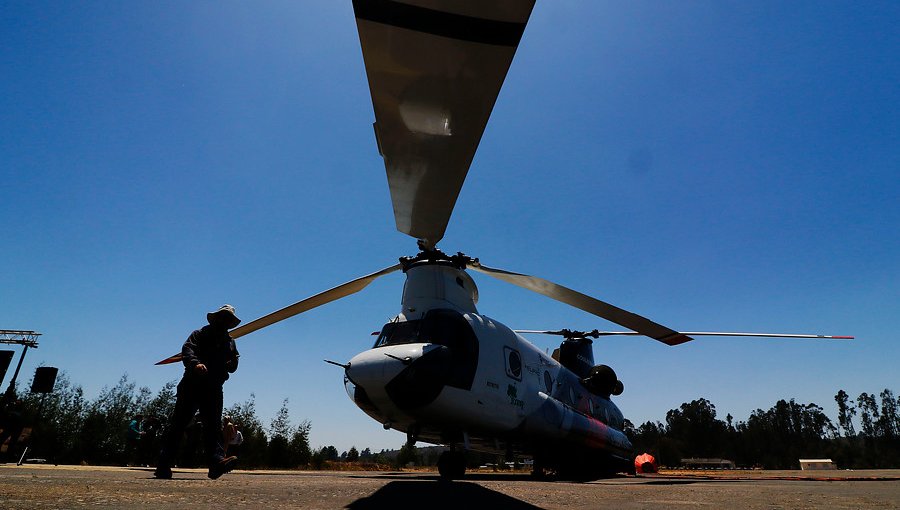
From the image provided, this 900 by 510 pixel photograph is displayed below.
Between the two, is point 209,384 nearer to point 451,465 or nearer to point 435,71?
point 435,71

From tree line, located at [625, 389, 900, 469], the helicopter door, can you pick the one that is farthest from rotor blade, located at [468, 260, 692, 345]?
tree line, located at [625, 389, 900, 469]

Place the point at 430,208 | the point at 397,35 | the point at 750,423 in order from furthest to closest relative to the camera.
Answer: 1. the point at 750,423
2. the point at 430,208
3. the point at 397,35

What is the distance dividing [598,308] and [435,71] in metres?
8.69

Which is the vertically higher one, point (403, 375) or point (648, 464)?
point (403, 375)

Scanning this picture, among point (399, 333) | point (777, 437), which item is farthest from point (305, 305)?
point (777, 437)

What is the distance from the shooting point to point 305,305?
33.4 feet

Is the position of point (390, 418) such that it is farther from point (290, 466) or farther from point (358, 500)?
point (290, 466)

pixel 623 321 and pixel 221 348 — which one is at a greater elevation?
pixel 623 321

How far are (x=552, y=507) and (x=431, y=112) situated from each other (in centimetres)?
322

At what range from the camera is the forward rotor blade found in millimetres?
10023

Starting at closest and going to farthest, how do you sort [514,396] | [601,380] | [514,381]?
[514,396]
[514,381]
[601,380]

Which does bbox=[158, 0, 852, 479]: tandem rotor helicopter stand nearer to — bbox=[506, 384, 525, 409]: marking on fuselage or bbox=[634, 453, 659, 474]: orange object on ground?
bbox=[506, 384, 525, 409]: marking on fuselage

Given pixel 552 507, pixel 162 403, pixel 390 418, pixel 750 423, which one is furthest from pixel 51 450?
pixel 750 423

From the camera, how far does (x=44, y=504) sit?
2629 millimetres
